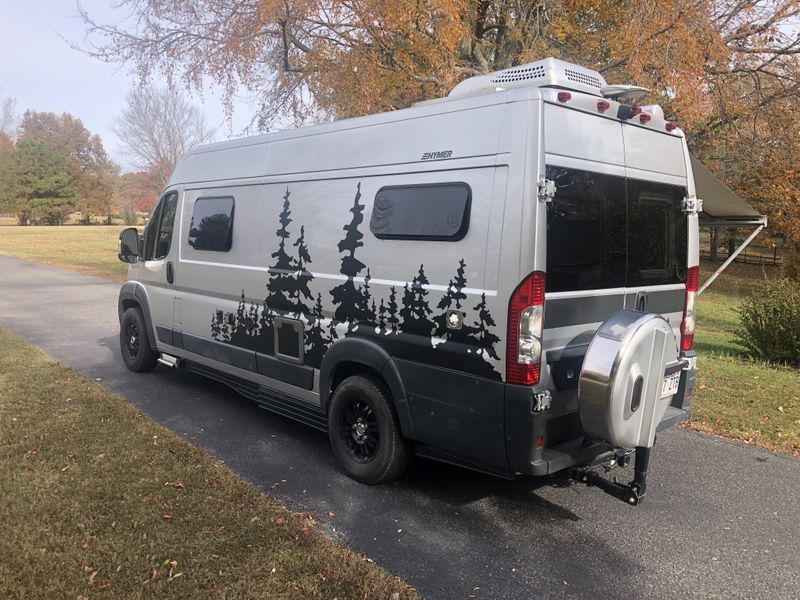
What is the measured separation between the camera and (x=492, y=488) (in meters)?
4.30

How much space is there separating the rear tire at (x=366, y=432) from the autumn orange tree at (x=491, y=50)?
23.0 feet

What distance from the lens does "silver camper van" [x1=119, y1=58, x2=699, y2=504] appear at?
3355mm

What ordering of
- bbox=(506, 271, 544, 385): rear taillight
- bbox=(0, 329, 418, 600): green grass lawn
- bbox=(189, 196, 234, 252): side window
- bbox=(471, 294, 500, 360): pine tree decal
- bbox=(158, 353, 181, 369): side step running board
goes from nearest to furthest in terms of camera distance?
bbox=(0, 329, 418, 600): green grass lawn
bbox=(506, 271, 544, 385): rear taillight
bbox=(471, 294, 500, 360): pine tree decal
bbox=(189, 196, 234, 252): side window
bbox=(158, 353, 181, 369): side step running board

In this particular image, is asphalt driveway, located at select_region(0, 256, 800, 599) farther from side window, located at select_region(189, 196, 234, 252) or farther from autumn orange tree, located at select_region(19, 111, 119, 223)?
autumn orange tree, located at select_region(19, 111, 119, 223)

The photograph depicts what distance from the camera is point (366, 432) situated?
432 centimetres

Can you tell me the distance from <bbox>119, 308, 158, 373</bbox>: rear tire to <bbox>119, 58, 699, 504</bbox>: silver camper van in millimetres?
2220

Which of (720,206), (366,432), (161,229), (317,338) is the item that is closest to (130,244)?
(161,229)

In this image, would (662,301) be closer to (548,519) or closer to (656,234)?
(656,234)

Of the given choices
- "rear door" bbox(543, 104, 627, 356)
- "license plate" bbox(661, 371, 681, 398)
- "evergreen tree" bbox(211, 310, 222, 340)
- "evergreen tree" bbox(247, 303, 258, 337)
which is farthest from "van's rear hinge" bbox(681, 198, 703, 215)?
"evergreen tree" bbox(211, 310, 222, 340)

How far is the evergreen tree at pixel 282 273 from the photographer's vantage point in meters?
4.85

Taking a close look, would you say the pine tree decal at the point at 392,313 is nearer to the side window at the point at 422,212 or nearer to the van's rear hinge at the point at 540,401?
the side window at the point at 422,212

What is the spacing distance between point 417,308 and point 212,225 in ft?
9.09

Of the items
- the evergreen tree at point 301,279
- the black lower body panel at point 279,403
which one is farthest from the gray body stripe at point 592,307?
the black lower body panel at point 279,403

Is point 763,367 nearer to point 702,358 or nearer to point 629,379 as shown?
point 702,358
